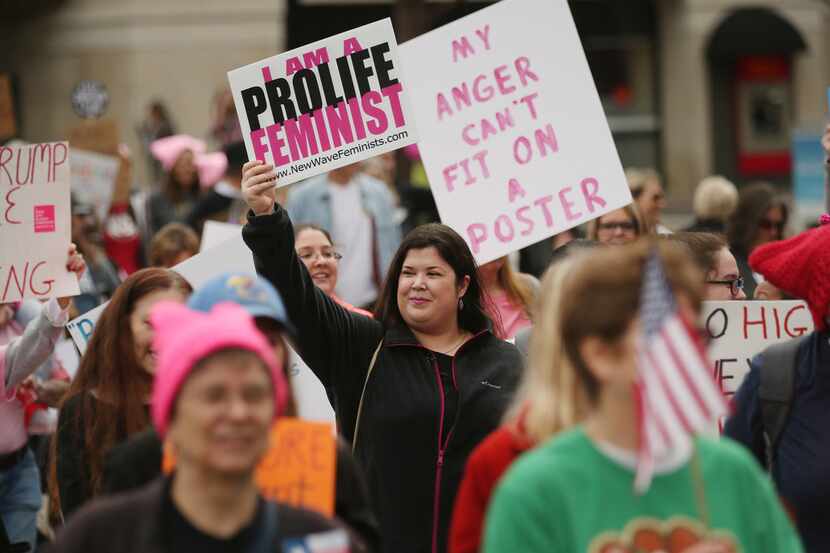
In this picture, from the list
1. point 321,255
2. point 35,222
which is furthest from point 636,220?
point 35,222

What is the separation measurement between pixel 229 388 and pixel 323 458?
0.67m

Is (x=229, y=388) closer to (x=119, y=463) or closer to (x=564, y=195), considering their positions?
(x=119, y=463)

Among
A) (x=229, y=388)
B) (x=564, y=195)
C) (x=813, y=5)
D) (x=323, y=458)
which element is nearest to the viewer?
(x=229, y=388)

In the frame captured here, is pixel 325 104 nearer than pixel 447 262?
No

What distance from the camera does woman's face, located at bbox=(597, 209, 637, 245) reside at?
26.7 ft

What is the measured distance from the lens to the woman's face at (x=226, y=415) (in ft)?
10.4

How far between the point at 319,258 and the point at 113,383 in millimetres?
2521

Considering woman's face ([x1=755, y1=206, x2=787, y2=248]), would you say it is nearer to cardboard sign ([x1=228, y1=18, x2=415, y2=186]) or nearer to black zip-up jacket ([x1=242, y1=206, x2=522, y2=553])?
cardboard sign ([x1=228, y1=18, x2=415, y2=186])

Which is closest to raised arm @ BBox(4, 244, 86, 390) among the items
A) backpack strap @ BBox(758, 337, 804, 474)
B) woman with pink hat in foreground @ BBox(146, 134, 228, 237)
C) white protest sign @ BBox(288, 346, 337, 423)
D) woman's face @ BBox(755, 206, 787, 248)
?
white protest sign @ BBox(288, 346, 337, 423)

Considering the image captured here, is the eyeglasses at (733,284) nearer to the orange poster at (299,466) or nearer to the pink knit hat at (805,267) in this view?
the pink knit hat at (805,267)

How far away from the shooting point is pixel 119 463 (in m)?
4.02

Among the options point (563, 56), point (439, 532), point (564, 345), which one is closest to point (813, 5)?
point (563, 56)

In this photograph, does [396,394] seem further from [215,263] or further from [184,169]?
[184,169]

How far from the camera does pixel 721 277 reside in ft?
21.2
